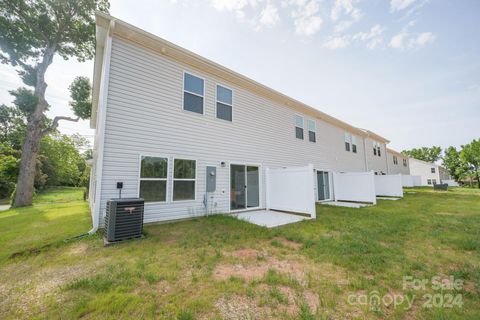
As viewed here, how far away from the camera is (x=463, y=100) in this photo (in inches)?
521

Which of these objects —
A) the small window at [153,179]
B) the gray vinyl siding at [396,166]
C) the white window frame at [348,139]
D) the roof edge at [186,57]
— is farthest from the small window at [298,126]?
the gray vinyl siding at [396,166]

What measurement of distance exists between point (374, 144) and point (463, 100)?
7.12 meters

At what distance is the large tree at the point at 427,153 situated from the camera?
166ft

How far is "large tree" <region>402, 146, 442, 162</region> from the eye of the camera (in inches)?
1994

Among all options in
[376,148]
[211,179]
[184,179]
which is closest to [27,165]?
[184,179]

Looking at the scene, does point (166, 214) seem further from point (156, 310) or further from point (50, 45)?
point (50, 45)

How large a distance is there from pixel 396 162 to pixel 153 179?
3232 centimetres

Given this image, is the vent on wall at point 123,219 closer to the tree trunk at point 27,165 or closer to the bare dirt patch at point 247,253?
the bare dirt patch at point 247,253

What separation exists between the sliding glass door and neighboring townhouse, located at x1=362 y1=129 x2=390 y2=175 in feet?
47.0

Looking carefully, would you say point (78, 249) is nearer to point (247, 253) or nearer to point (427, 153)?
point (247, 253)

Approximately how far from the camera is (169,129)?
6352 millimetres

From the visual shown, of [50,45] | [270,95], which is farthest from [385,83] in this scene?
[50,45]

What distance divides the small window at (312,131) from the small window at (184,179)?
828cm

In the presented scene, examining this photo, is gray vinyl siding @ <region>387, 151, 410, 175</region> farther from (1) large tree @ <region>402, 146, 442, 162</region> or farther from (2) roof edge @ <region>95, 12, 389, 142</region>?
(1) large tree @ <region>402, 146, 442, 162</region>
